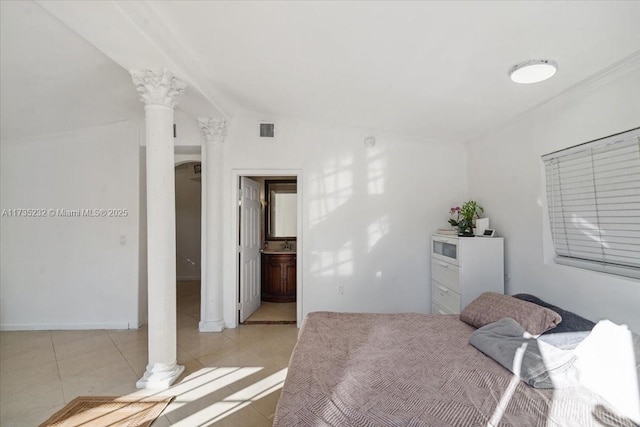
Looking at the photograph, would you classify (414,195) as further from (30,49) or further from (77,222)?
(77,222)

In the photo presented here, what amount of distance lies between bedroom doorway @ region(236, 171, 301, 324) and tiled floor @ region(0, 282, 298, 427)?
21.8 inches

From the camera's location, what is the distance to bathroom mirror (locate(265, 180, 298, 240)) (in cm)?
573

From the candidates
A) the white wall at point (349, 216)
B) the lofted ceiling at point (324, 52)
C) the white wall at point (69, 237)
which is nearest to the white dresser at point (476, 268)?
the white wall at point (349, 216)

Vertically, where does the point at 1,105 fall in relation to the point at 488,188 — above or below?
above

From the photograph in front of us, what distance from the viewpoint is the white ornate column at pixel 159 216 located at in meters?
2.63

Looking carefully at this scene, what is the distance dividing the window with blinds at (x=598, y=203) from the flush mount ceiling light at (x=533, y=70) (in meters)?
0.61

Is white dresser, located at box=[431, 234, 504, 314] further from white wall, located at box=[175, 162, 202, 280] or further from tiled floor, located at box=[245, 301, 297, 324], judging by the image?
white wall, located at box=[175, 162, 202, 280]

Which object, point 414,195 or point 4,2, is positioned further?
point 414,195

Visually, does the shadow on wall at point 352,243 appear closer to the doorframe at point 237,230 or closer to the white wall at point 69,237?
the doorframe at point 237,230

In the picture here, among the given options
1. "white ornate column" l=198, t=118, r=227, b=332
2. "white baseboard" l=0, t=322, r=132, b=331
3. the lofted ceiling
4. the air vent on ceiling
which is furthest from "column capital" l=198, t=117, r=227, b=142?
"white baseboard" l=0, t=322, r=132, b=331

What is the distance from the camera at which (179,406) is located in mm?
2367

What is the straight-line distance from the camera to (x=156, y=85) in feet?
8.57

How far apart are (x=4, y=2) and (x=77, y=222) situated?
2859mm

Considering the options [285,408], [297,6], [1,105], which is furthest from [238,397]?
[1,105]
